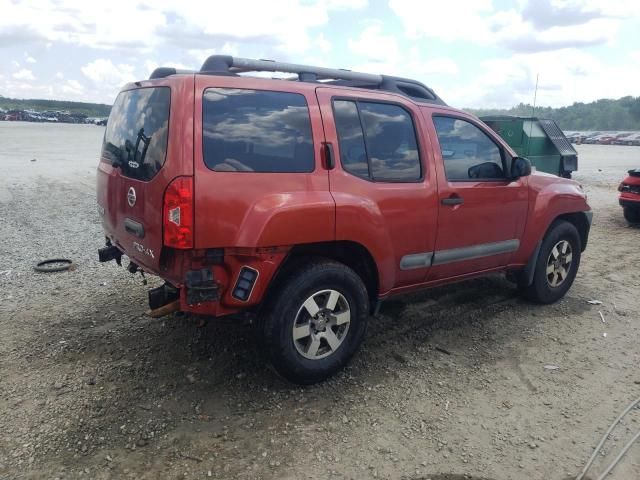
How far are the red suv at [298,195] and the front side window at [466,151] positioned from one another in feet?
0.04

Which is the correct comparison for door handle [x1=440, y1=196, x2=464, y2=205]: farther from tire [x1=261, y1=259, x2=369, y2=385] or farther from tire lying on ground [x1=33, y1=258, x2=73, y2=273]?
tire lying on ground [x1=33, y1=258, x2=73, y2=273]

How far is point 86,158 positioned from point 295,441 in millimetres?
16860

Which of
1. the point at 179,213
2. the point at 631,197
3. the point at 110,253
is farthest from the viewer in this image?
the point at 631,197

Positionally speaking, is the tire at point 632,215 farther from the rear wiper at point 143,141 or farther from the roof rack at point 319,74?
the rear wiper at point 143,141

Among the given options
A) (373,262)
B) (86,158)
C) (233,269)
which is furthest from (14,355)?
(86,158)

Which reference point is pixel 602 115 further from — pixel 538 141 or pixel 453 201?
pixel 453 201

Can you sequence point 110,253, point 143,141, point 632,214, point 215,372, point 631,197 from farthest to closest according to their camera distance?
point 632,214
point 631,197
point 110,253
point 215,372
point 143,141

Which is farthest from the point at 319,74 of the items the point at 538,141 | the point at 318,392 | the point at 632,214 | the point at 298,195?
the point at 538,141

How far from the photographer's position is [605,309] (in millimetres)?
5129

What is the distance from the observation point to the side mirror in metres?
4.50

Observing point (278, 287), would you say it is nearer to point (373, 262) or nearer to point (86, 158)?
point (373, 262)

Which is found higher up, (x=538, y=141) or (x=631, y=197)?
(x=538, y=141)

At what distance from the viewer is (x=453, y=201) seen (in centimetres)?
411

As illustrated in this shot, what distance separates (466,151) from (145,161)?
255 centimetres
